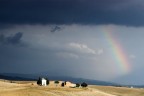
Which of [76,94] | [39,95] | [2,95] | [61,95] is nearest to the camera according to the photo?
[2,95]

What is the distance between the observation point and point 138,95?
157625 mm

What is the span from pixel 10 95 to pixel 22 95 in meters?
3.43

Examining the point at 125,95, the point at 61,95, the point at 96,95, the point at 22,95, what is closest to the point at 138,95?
the point at 125,95

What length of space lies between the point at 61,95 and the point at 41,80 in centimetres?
4840

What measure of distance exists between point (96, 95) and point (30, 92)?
28440 mm

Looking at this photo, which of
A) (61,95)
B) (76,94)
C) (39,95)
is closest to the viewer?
(39,95)

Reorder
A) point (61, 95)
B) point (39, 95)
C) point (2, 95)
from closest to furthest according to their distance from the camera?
point (2, 95)
point (39, 95)
point (61, 95)

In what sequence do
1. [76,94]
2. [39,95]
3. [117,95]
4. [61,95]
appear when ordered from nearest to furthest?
1. [39,95]
2. [61,95]
3. [76,94]
4. [117,95]

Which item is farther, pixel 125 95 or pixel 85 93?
pixel 125 95

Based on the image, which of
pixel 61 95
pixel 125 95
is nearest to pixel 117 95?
pixel 125 95

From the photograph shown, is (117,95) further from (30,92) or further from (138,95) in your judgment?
(30,92)

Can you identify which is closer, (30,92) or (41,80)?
(30,92)

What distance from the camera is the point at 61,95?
107625 mm

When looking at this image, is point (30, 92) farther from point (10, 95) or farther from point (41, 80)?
point (41, 80)
